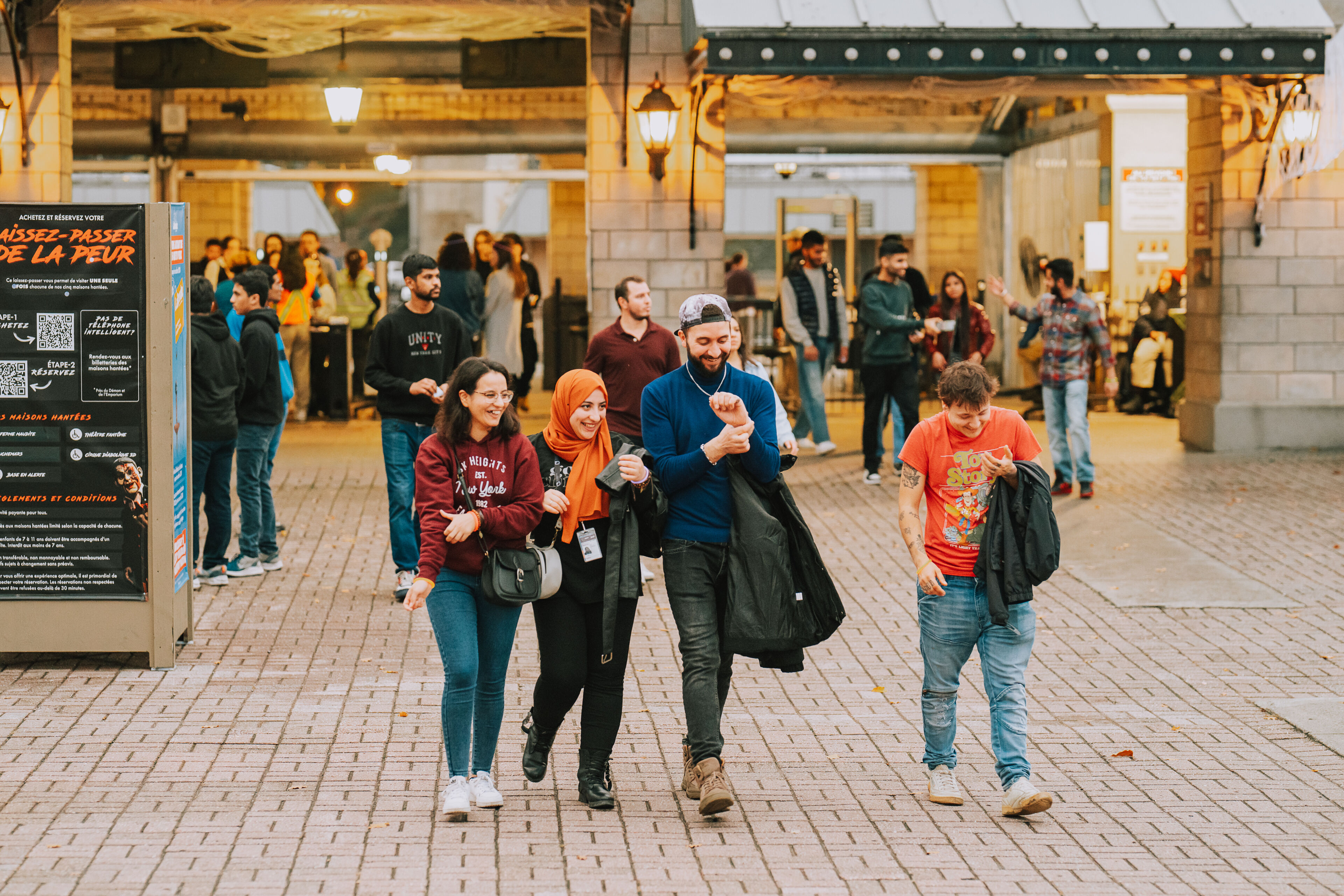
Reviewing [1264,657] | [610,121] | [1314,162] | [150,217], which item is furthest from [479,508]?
[1314,162]

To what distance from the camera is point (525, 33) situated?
16.0 meters

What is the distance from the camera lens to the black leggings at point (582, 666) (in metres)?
5.56

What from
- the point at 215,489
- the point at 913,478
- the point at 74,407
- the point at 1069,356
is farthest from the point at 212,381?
the point at 1069,356

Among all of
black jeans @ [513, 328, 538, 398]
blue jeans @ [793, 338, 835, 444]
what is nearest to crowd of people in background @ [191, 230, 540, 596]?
blue jeans @ [793, 338, 835, 444]

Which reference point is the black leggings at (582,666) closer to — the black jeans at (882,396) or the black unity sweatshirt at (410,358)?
the black unity sweatshirt at (410,358)

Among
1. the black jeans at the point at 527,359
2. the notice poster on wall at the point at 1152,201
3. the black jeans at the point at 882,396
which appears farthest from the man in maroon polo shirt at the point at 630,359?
the notice poster on wall at the point at 1152,201

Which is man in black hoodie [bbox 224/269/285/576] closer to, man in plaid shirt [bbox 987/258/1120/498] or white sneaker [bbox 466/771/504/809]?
white sneaker [bbox 466/771/504/809]

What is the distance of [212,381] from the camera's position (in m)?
9.15

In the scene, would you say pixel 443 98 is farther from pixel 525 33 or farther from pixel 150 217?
pixel 150 217

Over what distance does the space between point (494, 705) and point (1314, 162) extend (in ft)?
37.0

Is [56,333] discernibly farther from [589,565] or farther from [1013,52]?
[1013,52]

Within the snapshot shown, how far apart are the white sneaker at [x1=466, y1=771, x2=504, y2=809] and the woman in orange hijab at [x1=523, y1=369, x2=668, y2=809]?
0.16m

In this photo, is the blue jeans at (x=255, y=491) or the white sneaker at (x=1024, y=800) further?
the blue jeans at (x=255, y=491)

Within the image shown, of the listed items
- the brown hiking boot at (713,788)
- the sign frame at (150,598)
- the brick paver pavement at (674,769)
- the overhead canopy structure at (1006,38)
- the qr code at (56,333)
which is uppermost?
the overhead canopy structure at (1006,38)
